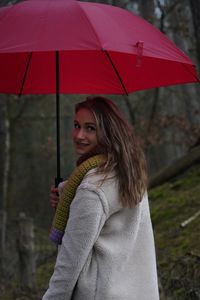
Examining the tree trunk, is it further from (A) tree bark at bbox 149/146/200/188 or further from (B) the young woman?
(B) the young woman

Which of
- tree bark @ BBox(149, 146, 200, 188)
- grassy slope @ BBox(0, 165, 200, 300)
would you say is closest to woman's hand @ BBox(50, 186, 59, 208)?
grassy slope @ BBox(0, 165, 200, 300)

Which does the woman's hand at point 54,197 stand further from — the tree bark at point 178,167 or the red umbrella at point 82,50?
the tree bark at point 178,167

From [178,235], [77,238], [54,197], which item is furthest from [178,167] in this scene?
[77,238]

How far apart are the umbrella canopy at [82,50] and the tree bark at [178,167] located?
227 inches

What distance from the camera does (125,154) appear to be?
290 centimetres

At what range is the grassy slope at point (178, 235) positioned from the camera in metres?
5.16

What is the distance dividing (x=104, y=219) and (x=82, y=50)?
117 cm

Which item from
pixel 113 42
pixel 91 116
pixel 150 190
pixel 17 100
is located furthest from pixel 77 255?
pixel 17 100

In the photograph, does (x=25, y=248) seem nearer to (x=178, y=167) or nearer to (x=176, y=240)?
(x=176, y=240)

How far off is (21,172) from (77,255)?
1848 cm

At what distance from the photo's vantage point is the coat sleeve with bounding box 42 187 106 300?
271 centimetres

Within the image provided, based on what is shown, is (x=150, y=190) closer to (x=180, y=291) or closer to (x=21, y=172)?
(x=180, y=291)

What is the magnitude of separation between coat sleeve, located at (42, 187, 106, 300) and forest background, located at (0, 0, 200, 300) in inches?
85.3

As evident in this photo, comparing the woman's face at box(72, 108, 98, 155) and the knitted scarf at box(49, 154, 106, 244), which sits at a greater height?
the woman's face at box(72, 108, 98, 155)
